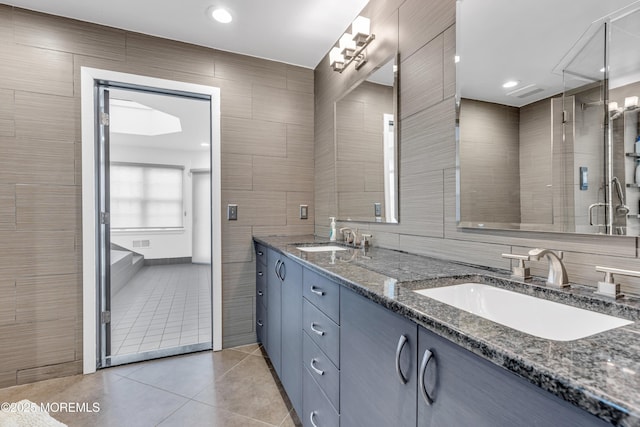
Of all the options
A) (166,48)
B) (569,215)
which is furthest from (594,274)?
(166,48)

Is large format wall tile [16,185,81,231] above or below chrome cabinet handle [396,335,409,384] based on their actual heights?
above

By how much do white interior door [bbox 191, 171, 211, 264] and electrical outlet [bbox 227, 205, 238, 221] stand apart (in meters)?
3.29

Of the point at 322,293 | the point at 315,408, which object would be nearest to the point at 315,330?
the point at 322,293

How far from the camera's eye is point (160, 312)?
129 inches

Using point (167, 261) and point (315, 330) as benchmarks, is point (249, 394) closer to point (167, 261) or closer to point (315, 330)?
point (315, 330)

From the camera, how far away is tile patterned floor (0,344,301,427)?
5.43 ft

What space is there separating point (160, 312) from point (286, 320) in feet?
7.27

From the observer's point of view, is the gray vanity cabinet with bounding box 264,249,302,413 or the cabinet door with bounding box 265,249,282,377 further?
the cabinet door with bounding box 265,249,282,377

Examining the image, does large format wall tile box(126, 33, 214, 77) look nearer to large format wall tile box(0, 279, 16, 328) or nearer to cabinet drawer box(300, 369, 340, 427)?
large format wall tile box(0, 279, 16, 328)

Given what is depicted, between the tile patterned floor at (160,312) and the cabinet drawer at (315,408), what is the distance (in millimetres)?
1469

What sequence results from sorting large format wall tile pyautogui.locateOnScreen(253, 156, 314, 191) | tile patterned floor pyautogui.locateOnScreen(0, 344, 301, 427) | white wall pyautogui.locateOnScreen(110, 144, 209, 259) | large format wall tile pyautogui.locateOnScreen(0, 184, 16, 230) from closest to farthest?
1. tile patterned floor pyautogui.locateOnScreen(0, 344, 301, 427)
2. large format wall tile pyautogui.locateOnScreen(0, 184, 16, 230)
3. large format wall tile pyautogui.locateOnScreen(253, 156, 314, 191)
4. white wall pyautogui.locateOnScreen(110, 144, 209, 259)

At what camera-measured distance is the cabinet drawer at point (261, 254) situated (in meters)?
2.24

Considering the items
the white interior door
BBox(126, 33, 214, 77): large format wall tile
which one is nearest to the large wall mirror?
BBox(126, 33, 214, 77): large format wall tile

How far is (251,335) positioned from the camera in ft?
8.48
